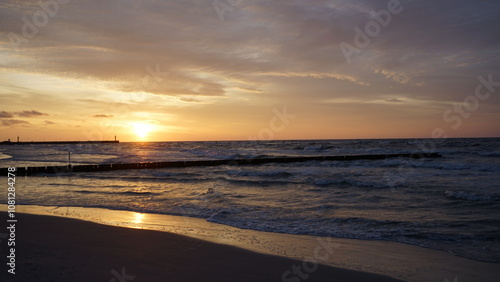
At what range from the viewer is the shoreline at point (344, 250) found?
6.70 metres

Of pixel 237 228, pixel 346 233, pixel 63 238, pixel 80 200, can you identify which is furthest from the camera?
pixel 80 200

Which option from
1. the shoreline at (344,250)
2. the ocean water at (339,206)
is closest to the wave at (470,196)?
the ocean water at (339,206)

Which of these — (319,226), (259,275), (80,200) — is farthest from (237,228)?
(80,200)

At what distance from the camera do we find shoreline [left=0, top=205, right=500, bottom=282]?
6.70m

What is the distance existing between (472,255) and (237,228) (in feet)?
19.5

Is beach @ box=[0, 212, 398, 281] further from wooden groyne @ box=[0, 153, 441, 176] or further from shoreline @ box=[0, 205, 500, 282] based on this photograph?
wooden groyne @ box=[0, 153, 441, 176]

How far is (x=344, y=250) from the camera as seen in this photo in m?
Result: 8.16

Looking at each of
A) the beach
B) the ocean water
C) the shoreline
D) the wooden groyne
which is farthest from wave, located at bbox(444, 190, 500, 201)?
the wooden groyne

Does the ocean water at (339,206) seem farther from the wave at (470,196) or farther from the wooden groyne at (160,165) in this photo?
the wooden groyne at (160,165)

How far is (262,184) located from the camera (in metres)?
21.9

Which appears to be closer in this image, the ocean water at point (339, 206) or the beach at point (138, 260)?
the beach at point (138, 260)

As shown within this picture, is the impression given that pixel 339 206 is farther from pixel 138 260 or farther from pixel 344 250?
pixel 138 260

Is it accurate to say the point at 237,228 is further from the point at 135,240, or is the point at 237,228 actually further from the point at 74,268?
the point at 74,268

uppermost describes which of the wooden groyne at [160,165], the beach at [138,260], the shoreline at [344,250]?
the wooden groyne at [160,165]
